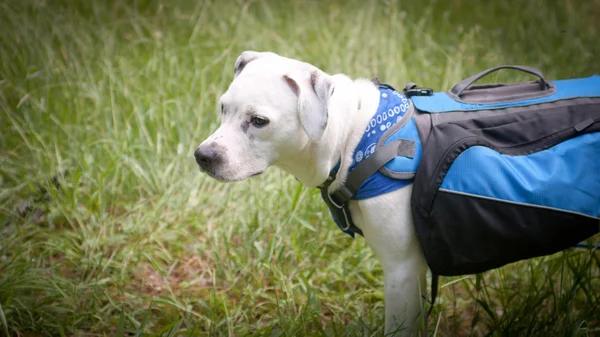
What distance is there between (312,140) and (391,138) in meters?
0.29

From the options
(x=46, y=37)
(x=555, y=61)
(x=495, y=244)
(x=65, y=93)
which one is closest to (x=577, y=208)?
(x=495, y=244)

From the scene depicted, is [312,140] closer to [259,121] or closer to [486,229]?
[259,121]

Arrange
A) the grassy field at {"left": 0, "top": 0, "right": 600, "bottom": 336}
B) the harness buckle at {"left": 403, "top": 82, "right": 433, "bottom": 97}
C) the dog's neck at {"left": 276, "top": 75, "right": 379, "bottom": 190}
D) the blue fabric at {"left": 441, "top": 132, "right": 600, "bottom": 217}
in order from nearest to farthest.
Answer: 1. the blue fabric at {"left": 441, "top": 132, "right": 600, "bottom": 217}
2. the dog's neck at {"left": 276, "top": 75, "right": 379, "bottom": 190}
3. the harness buckle at {"left": 403, "top": 82, "right": 433, "bottom": 97}
4. the grassy field at {"left": 0, "top": 0, "right": 600, "bottom": 336}

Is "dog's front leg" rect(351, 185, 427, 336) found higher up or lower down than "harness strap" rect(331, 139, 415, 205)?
lower down

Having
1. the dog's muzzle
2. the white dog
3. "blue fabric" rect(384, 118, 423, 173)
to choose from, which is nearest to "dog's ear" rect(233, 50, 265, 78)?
the white dog

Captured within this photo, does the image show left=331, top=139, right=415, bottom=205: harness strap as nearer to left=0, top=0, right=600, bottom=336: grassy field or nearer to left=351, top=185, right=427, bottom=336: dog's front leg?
left=351, top=185, right=427, bottom=336: dog's front leg

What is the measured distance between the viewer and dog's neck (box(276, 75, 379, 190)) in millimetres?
2029

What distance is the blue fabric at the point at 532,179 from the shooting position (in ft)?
6.24

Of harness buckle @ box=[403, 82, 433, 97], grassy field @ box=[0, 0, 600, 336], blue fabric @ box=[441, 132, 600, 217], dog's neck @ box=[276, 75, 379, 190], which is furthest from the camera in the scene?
grassy field @ box=[0, 0, 600, 336]

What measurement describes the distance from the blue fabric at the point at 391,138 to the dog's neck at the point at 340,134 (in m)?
0.03

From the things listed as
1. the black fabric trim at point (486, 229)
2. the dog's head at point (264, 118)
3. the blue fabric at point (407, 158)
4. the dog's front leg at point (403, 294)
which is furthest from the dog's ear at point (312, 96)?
the dog's front leg at point (403, 294)

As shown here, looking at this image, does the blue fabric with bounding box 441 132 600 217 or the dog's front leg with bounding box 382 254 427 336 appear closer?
the blue fabric with bounding box 441 132 600 217

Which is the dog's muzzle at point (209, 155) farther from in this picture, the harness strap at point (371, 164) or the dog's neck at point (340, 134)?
the harness strap at point (371, 164)

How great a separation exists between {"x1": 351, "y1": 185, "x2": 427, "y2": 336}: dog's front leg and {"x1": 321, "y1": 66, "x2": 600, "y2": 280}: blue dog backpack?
43 mm
